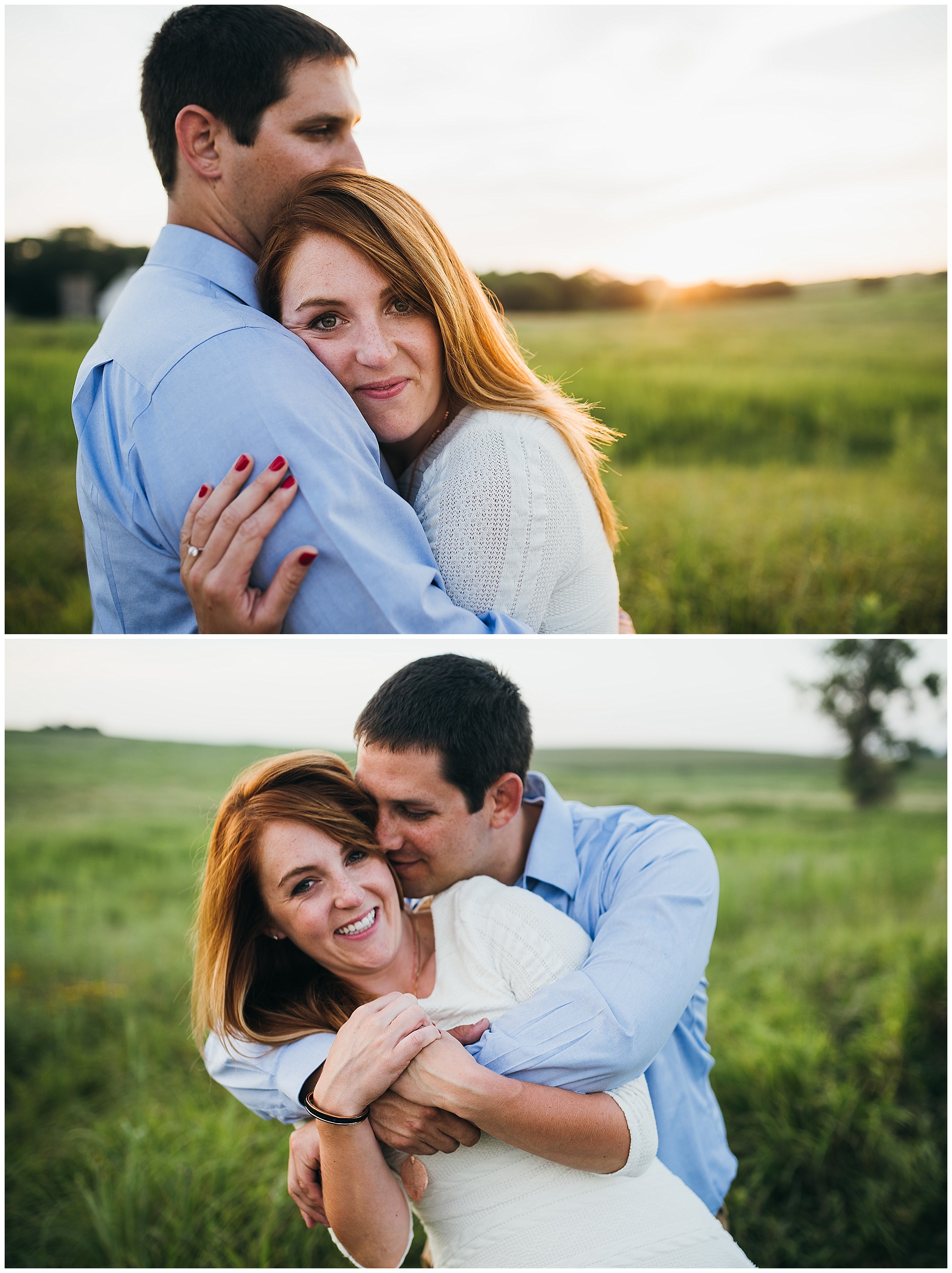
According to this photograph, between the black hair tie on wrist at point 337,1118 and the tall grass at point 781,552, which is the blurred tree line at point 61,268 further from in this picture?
the black hair tie on wrist at point 337,1118

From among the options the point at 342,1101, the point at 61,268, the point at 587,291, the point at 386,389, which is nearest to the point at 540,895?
the point at 342,1101

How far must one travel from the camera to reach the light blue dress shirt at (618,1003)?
152 centimetres

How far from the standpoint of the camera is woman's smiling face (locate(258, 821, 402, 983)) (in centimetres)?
173

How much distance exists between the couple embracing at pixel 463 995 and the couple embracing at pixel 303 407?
1.42 ft

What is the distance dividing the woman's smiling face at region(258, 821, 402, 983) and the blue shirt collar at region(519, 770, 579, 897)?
0.33 metres

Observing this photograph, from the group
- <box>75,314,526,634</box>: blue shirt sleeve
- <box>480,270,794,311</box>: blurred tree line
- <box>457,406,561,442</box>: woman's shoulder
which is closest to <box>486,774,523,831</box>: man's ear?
<box>75,314,526,634</box>: blue shirt sleeve

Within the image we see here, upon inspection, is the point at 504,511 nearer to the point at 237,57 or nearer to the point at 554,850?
the point at 554,850

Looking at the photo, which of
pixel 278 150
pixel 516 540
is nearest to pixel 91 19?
pixel 278 150

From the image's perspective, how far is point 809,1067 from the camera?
2.69 metres

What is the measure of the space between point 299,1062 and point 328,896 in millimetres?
319

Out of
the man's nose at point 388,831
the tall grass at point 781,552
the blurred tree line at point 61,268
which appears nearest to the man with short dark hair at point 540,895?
the man's nose at point 388,831

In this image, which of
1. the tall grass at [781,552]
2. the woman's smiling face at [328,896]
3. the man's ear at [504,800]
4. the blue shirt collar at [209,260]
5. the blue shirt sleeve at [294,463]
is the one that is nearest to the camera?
the blue shirt sleeve at [294,463]

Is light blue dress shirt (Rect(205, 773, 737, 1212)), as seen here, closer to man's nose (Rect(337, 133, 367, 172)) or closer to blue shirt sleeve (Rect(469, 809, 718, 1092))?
blue shirt sleeve (Rect(469, 809, 718, 1092))

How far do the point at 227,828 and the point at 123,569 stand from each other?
57cm
